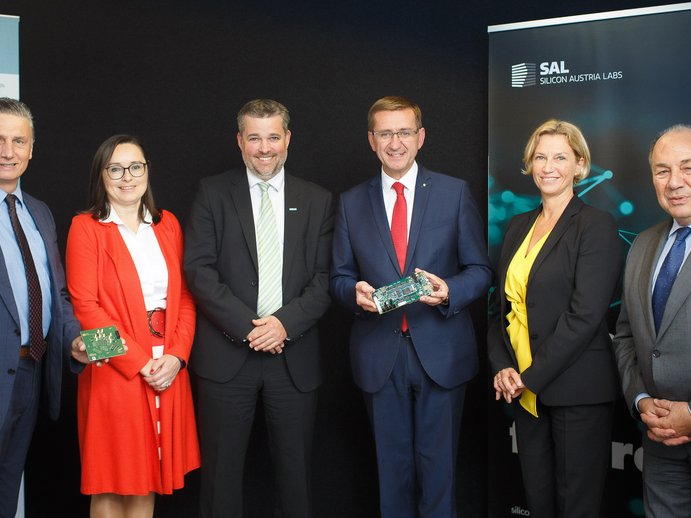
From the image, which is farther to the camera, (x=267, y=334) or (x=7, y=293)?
(x=267, y=334)

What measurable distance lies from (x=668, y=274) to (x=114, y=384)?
2.25 metres

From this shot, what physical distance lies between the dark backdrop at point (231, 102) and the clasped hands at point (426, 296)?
123 centimetres

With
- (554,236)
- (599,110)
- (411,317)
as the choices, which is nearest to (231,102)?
(411,317)

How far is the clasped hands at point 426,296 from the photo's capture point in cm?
307

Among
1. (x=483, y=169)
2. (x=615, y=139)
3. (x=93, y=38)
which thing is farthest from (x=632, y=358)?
(x=93, y=38)

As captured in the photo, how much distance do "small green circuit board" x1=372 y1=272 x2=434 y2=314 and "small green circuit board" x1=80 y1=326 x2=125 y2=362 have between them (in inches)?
42.0

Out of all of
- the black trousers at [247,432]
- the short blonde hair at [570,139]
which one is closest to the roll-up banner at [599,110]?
the short blonde hair at [570,139]

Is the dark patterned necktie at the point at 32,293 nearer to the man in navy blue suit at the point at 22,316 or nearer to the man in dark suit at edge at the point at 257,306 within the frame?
the man in navy blue suit at the point at 22,316

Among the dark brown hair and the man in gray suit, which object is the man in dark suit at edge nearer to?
the dark brown hair

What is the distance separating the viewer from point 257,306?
3.35 metres

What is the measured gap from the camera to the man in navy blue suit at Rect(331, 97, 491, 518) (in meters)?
3.22

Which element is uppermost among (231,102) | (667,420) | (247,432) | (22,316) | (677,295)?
(231,102)

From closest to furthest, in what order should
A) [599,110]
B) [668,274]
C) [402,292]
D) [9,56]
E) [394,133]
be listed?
[668,274] → [402,292] → [394,133] → [599,110] → [9,56]

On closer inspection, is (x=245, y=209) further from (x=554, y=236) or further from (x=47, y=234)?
(x=554, y=236)
